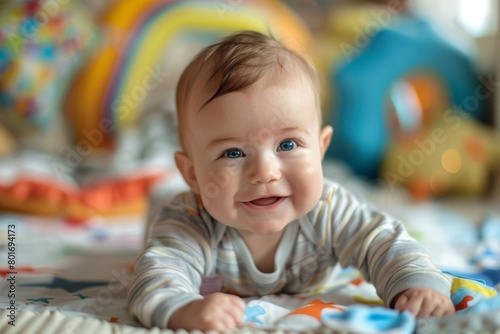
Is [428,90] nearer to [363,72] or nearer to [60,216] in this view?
[363,72]

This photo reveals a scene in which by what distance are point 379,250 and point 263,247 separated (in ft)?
0.58

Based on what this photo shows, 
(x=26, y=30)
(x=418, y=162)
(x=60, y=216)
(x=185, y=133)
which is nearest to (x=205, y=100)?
(x=185, y=133)

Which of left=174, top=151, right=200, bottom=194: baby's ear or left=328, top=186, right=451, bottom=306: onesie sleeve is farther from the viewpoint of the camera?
left=174, top=151, right=200, bottom=194: baby's ear

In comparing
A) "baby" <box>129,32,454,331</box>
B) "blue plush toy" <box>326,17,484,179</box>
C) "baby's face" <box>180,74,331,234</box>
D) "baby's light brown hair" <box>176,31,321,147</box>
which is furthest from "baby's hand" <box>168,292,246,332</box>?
"blue plush toy" <box>326,17,484,179</box>

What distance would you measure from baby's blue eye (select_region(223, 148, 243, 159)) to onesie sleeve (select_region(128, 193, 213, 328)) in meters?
0.15

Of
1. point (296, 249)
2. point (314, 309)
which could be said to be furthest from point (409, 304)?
point (296, 249)

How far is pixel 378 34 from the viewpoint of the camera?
2.10 m

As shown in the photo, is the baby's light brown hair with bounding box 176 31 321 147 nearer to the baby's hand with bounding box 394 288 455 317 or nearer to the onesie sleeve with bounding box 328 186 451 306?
the onesie sleeve with bounding box 328 186 451 306

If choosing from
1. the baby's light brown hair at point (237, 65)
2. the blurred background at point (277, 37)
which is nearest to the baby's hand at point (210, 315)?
the baby's light brown hair at point (237, 65)

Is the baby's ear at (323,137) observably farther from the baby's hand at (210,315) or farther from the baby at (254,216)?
the baby's hand at (210,315)

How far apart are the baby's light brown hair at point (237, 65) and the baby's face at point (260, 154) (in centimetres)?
2

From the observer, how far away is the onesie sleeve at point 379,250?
2.64 ft

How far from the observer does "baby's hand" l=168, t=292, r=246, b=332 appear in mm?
718

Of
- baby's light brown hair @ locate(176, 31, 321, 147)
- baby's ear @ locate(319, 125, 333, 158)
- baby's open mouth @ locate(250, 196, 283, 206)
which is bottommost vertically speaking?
baby's open mouth @ locate(250, 196, 283, 206)
